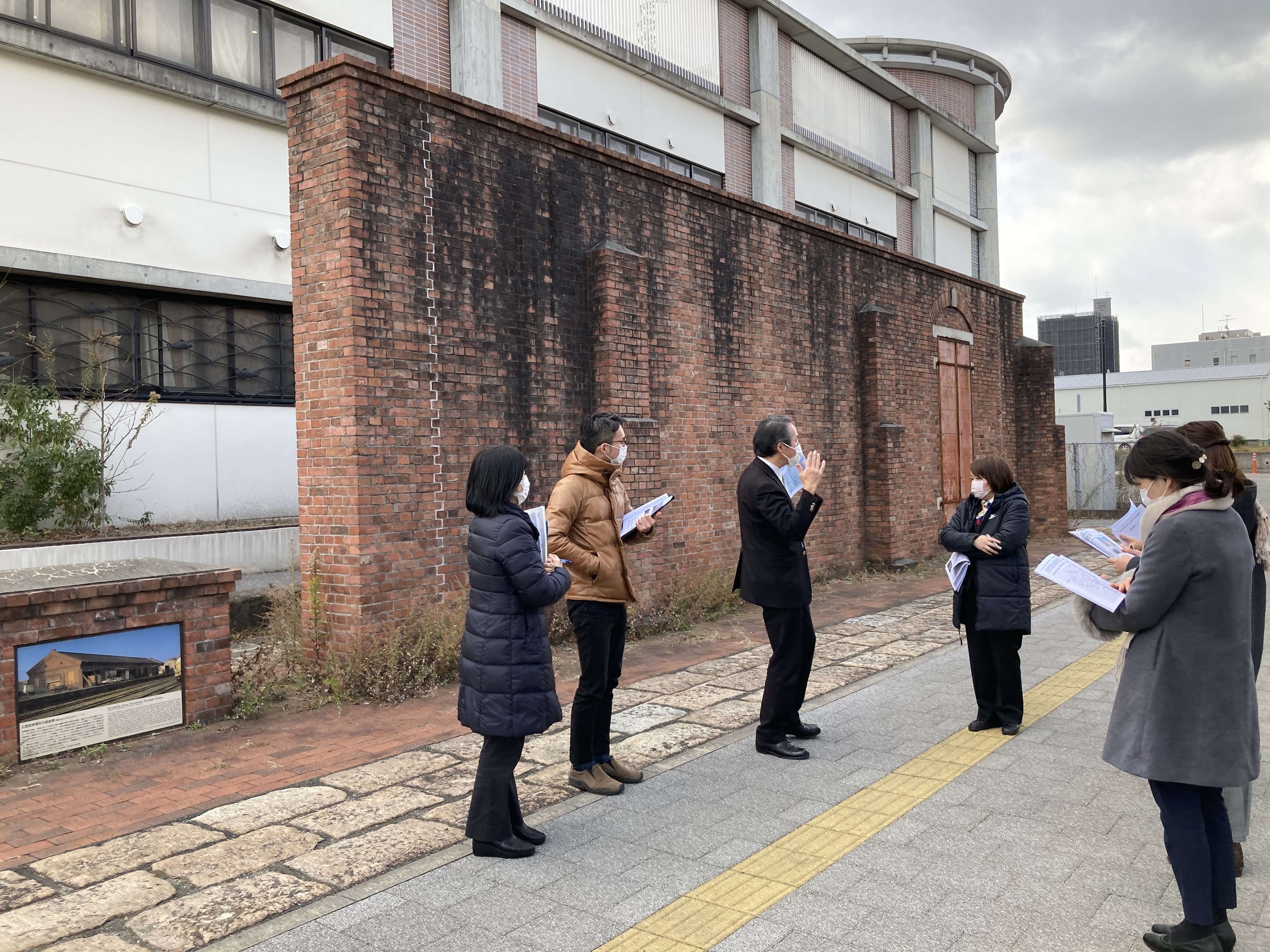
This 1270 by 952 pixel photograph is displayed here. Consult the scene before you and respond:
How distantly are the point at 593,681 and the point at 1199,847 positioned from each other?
9.14ft

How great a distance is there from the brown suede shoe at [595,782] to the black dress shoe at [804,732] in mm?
1332

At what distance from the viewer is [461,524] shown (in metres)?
7.94

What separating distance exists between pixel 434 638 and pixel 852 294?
9240 millimetres

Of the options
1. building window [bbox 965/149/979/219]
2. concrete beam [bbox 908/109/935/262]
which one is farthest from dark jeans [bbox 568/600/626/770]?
building window [bbox 965/149/979/219]

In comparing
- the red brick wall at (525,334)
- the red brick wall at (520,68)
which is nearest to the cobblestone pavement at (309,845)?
the red brick wall at (525,334)

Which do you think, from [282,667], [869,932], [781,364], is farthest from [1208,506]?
[781,364]

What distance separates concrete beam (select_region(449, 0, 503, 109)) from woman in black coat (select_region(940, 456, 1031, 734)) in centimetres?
1161

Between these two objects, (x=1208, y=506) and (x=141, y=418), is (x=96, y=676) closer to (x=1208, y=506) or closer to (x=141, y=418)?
(x=1208, y=506)

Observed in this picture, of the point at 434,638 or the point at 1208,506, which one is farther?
the point at 434,638

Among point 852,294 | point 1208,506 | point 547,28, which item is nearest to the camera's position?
point 1208,506

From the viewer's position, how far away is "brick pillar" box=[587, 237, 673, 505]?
30.8 feet

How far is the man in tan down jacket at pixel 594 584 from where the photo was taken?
497 cm

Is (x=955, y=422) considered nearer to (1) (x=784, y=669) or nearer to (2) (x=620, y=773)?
(1) (x=784, y=669)

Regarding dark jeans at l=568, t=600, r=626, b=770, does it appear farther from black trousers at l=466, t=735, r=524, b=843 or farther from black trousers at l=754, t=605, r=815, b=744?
black trousers at l=754, t=605, r=815, b=744
